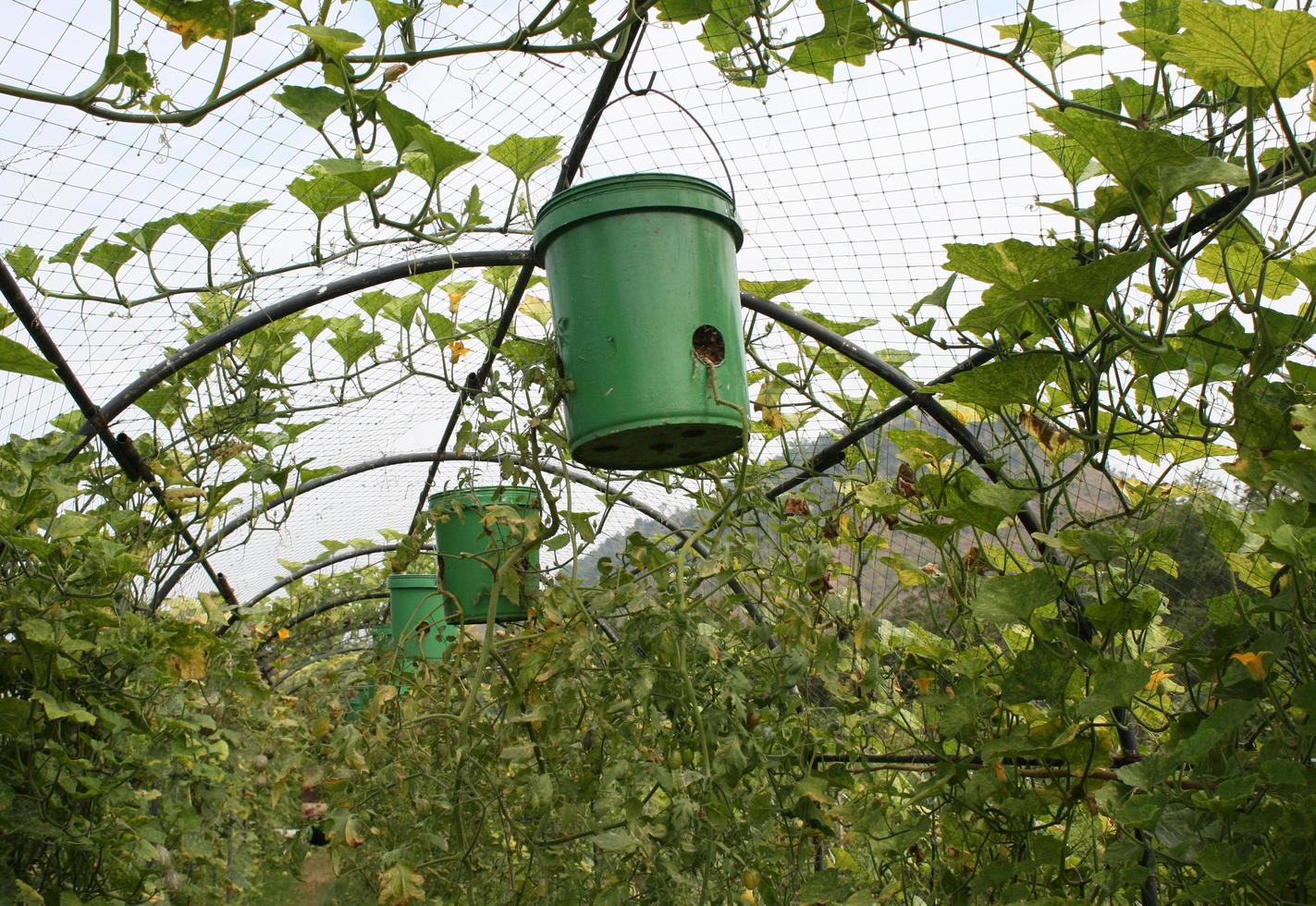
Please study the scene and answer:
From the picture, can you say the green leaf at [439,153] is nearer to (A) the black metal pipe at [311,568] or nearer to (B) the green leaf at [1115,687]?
(B) the green leaf at [1115,687]

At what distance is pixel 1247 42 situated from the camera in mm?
875

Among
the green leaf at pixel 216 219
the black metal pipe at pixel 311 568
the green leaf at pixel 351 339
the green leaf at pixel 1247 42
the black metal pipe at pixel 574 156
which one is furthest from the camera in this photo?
the black metal pipe at pixel 311 568

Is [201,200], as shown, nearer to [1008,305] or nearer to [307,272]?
[307,272]

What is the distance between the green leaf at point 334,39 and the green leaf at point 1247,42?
816 millimetres

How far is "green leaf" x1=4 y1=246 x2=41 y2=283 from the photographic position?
171 centimetres

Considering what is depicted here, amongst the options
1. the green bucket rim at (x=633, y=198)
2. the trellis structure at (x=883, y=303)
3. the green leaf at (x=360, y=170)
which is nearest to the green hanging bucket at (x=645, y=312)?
the green bucket rim at (x=633, y=198)

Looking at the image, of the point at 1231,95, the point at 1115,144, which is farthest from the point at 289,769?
the point at 1231,95

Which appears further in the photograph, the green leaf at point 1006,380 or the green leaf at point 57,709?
the green leaf at point 57,709

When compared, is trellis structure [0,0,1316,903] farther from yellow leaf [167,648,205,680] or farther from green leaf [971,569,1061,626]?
yellow leaf [167,648,205,680]

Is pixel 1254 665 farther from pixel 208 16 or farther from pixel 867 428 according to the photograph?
pixel 208 16

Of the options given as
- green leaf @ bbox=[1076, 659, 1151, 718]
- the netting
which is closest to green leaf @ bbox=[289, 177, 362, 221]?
the netting

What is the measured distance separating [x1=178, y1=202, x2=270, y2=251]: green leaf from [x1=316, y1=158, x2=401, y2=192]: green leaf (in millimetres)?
536

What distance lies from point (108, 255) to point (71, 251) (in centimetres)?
6

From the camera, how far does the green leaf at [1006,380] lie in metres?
1.17
